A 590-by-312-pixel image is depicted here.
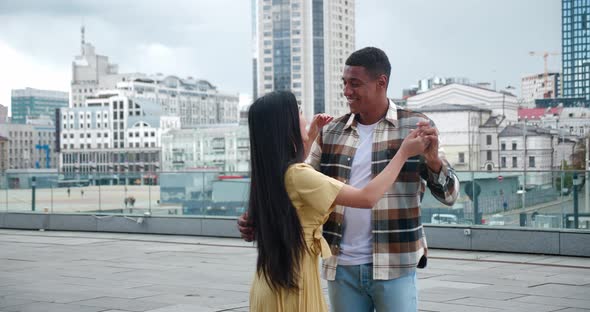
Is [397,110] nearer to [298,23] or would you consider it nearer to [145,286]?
[145,286]

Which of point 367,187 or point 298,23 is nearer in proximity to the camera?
point 367,187

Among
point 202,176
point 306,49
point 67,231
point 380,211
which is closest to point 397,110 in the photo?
point 380,211

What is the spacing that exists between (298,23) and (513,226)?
6688 inches

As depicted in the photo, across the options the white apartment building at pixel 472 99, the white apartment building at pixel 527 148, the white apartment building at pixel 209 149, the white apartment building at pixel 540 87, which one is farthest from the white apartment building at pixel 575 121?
the white apartment building at pixel 209 149

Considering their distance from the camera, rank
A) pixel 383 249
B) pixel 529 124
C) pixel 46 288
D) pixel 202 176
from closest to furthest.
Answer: pixel 383 249 → pixel 46 288 → pixel 202 176 → pixel 529 124

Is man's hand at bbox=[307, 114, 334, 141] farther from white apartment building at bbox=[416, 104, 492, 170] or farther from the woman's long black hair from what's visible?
white apartment building at bbox=[416, 104, 492, 170]

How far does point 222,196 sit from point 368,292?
13005mm

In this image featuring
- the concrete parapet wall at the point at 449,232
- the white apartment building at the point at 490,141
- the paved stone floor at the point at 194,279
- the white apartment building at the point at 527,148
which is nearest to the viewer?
the paved stone floor at the point at 194,279

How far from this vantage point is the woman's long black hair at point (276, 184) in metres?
3.26

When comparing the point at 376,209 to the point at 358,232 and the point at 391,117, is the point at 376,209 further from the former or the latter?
the point at 391,117

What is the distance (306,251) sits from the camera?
3.34m

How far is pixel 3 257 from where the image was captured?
12.9 m

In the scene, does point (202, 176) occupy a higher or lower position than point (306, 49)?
lower

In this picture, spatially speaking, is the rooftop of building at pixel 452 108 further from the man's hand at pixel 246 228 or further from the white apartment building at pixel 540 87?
the man's hand at pixel 246 228
